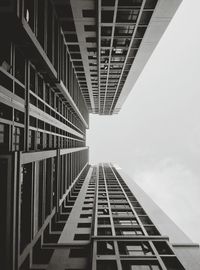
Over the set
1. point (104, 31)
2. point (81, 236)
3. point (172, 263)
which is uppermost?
point (104, 31)

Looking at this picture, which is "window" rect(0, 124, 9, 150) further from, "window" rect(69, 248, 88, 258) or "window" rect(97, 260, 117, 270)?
"window" rect(69, 248, 88, 258)

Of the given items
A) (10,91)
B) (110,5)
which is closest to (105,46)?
(110,5)

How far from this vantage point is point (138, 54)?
134ft

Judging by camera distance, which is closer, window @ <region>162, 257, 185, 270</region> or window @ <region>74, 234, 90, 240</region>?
window @ <region>162, 257, 185, 270</region>

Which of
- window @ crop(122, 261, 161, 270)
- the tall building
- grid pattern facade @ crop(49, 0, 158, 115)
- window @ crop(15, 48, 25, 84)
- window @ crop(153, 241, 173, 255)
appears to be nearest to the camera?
the tall building

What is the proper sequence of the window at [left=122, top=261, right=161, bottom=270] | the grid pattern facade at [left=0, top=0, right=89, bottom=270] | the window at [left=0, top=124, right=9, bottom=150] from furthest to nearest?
the window at [left=122, top=261, right=161, bottom=270], the window at [left=0, top=124, right=9, bottom=150], the grid pattern facade at [left=0, top=0, right=89, bottom=270]

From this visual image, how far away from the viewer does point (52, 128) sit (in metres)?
37.4

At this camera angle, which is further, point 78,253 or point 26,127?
point 78,253

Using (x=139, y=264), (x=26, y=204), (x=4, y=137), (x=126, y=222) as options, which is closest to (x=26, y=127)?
(x=4, y=137)

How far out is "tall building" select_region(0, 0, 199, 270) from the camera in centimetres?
1892

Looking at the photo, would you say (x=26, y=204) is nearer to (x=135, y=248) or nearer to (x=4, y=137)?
(x=4, y=137)

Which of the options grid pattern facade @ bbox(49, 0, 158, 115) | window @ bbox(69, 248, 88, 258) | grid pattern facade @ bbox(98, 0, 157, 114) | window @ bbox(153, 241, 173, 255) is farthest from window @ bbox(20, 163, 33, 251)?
grid pattern facade @ bbox(98, 0, 157, 114)

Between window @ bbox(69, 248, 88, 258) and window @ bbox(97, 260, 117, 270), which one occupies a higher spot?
window @ bbox(97, 260, 117, 270)

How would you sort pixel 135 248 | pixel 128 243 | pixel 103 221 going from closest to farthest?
pixel 128 243 < pixel 135 248 < pixel 103 221
